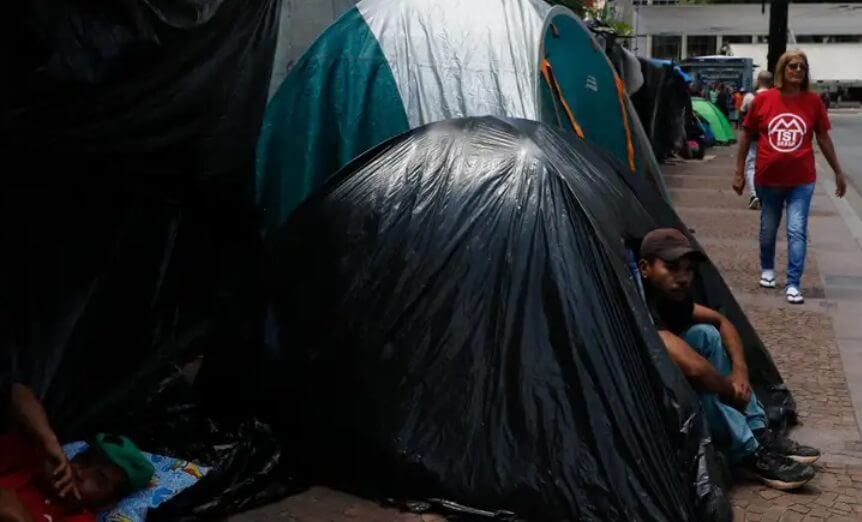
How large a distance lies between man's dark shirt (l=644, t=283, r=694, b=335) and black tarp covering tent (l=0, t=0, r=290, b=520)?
168cm

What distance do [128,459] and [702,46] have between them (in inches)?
2322

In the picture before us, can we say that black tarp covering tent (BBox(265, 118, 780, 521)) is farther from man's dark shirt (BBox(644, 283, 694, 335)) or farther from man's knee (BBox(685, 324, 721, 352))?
man's knee (BBox(685, 324, 721, 352))

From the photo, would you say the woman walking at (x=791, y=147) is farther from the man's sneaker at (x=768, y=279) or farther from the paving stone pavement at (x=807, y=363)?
the paving stone pavement at (x=807, y=363)

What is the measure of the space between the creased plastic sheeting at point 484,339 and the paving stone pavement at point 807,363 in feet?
0.88

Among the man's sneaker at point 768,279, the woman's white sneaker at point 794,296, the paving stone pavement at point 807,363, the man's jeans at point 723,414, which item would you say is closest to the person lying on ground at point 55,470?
the paving stone pavement at point 807,363

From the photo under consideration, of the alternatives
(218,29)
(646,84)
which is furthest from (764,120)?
(646,84)

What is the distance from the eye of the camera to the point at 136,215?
4441 mm

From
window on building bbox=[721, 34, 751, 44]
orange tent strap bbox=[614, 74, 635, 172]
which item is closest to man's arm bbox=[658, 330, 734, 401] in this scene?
orange tent strap bbox=[614, 74, 635, 172]

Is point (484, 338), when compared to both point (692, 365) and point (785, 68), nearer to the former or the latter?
point (692, 365)

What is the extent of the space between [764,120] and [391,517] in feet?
15.1

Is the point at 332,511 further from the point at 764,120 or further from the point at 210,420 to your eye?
the point at 764,120

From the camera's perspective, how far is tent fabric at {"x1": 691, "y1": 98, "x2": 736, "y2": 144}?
75.4 feet

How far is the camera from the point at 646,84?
16609 mm

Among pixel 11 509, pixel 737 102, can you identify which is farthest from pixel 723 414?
pixel 737 102
